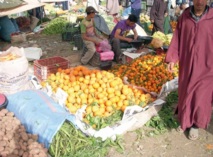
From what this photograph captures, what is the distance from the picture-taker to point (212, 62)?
3314 millimetres

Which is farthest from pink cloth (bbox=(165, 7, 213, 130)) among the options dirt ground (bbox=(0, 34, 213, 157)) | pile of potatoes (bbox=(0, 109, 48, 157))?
pile of potatoes (bbox=(0, 109, 48, 157))

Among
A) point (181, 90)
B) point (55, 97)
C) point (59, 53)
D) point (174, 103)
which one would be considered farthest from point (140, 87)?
point (59, 53)

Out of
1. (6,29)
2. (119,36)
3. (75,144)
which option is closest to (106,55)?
(119,36)

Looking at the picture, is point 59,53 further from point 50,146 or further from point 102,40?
point 50,146

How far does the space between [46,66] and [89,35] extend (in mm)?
1705

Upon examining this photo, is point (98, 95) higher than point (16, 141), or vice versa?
point (98, 95)

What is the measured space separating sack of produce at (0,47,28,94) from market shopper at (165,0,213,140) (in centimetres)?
237

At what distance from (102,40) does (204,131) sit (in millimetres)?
3510

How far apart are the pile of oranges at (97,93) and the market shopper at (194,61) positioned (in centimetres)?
79

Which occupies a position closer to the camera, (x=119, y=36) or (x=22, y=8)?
(x=119, y=36)

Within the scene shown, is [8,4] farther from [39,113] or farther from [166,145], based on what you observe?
[166,145]

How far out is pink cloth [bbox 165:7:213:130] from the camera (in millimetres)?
3279

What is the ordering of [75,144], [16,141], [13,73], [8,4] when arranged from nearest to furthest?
[16,141], [75,144], [13,73], [8,4]

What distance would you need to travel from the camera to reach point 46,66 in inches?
210
